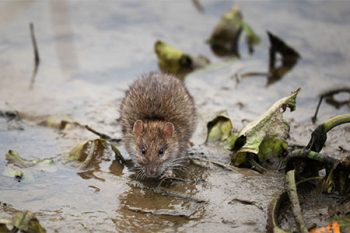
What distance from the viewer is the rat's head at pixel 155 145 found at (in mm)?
5882

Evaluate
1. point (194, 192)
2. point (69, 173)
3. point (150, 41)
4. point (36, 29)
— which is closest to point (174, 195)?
point (194, 192)

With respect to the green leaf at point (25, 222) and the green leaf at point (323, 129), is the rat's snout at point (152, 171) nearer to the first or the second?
the green leaf at point (323, 129)

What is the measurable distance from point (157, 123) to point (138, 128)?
0.22 metres

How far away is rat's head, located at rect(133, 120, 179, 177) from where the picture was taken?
588 cm

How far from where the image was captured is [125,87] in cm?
768

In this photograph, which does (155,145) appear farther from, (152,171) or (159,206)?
(159,206)

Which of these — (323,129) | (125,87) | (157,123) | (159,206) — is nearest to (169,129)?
(157,123)

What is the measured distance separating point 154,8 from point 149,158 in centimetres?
456


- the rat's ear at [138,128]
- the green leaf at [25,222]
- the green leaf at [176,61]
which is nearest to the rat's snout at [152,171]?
the rat's ear at [138,128]

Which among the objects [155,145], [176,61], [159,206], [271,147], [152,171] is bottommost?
[159,206]

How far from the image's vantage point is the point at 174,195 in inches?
213

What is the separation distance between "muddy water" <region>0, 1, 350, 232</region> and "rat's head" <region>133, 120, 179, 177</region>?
0.21 m

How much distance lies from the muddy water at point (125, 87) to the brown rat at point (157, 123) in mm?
210

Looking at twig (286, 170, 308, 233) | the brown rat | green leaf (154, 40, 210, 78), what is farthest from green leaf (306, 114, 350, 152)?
green leaf (154, 40, 210, 78)
